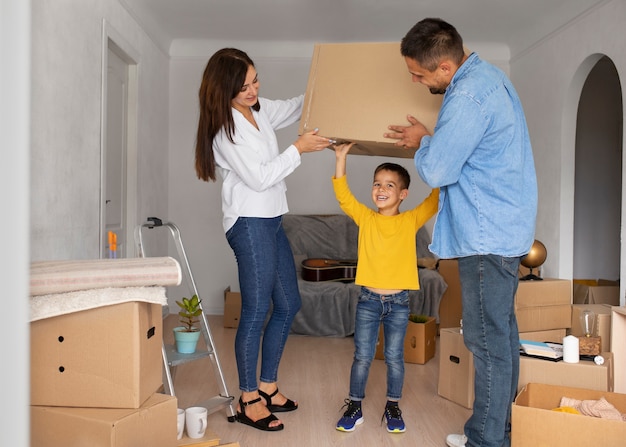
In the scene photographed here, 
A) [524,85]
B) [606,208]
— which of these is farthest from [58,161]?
[606,208]

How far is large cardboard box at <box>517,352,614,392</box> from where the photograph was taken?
2.68 metres

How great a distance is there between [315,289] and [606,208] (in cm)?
267

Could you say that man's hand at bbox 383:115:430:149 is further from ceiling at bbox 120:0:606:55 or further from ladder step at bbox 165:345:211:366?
ceiling at bbox 120:0:606:55

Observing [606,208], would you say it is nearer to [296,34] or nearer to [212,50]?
[296,34]

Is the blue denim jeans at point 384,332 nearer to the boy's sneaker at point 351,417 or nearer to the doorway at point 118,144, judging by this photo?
the boy's sneaker at point 351,417

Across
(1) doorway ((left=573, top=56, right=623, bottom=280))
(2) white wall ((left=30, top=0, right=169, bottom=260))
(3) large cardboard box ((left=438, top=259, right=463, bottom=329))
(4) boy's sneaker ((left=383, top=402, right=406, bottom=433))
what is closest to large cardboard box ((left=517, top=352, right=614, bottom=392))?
(4) boy's sneaker ((left=383, top=402, right=406, bottom=433))

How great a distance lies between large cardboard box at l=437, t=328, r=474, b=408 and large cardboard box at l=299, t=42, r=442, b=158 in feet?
3.57

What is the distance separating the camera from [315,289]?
191 inches

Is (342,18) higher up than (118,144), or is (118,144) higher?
(342,18)

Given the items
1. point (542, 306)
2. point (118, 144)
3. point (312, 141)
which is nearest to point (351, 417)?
point (312, 141)

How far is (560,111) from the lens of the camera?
15.1 feet

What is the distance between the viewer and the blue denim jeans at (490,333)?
215cm

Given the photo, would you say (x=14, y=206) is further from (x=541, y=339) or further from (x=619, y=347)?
(x=541, y=339)

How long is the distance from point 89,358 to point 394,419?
51.6 inches
